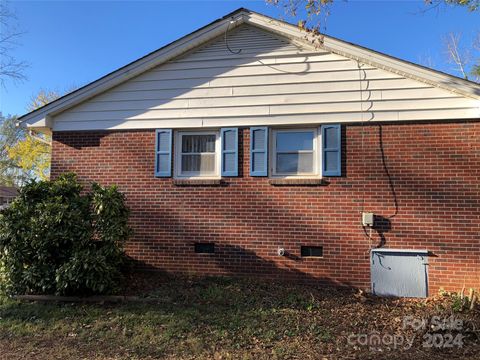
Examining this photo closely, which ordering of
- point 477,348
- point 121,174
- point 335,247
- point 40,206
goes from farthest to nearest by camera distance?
point 121,174 < point 335,247 < point 40,206 < point 477,348

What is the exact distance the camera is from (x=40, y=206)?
661cm

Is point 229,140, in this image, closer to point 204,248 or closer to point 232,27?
point 204,248

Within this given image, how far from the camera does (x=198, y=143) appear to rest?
7973mm

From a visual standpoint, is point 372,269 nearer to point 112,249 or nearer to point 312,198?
point 312,198

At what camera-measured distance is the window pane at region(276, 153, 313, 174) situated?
743 cm

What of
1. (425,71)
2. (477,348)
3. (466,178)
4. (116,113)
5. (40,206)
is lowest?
(477,348)

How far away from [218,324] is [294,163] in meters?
3.36

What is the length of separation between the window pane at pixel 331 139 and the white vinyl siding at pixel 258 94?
0.66 ft

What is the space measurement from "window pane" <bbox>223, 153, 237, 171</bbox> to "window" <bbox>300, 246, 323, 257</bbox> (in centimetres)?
200

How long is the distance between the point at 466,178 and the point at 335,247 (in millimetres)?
2487

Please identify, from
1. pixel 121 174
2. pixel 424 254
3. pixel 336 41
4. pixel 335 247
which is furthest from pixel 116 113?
pixel 424 254

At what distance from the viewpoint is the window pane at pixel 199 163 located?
7848 millimetres

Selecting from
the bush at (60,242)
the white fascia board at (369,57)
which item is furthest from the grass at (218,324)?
the white fascia board at (369,57)

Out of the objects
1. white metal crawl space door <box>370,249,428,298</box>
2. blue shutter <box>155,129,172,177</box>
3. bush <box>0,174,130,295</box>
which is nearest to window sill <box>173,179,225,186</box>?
blue shutter <box>155,129,172,177</box>
